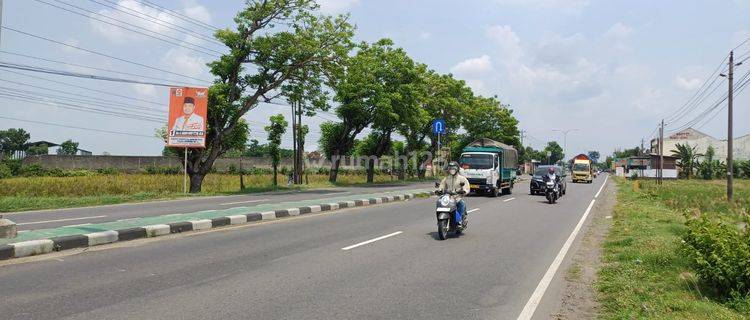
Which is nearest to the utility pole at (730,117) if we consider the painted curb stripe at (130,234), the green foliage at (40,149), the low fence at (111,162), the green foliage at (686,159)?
the painted curb stripe at (130,234)

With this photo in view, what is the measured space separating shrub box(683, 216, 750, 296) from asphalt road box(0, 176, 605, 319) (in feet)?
Result: 6.21

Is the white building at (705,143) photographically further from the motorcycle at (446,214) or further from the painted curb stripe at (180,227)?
the painted curb stripe at (180,227)

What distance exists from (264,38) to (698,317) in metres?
25.5

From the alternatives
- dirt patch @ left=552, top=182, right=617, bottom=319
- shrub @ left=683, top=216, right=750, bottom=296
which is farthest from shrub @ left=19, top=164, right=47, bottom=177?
shrub @ left=683, top=216, right=750, bottom=296

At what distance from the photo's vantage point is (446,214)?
36.0 ft

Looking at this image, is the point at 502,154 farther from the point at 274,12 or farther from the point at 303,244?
the point at 303,244

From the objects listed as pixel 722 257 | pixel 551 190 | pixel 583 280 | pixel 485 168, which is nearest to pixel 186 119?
pixel 485 168

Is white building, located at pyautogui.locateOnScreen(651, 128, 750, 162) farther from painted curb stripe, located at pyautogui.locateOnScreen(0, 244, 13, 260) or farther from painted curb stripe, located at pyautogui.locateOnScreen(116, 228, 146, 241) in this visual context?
painted curb stripe, located at pyautogui.locateOnScreen(0, 244, 13, 260)

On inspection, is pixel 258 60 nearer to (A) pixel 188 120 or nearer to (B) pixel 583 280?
(A) pixel 188 120

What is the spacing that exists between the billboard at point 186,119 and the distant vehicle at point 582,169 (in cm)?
4016

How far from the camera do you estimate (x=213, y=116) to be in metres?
28.5

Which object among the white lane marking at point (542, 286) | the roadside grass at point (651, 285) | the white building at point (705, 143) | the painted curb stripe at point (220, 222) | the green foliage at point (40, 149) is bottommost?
the white lane marking at point (542, 286)

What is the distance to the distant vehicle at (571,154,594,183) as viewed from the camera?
2092 inches

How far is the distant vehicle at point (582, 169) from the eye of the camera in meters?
53.1
